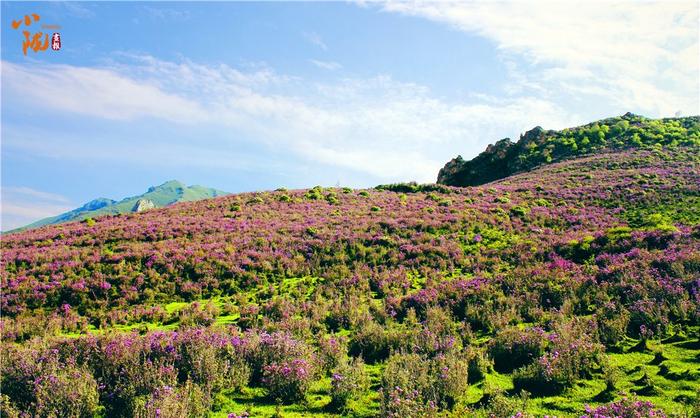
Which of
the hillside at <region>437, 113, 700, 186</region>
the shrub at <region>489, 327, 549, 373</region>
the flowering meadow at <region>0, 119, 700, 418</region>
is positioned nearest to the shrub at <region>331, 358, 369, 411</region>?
the flowering meadow at <region>0, 119, 700, 418</region>

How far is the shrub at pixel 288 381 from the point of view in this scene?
9234mm

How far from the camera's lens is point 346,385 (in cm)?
895

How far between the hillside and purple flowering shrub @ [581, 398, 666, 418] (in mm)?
66374

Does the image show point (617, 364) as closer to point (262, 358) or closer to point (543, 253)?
point (262, 358)

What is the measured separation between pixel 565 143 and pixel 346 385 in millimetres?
76962

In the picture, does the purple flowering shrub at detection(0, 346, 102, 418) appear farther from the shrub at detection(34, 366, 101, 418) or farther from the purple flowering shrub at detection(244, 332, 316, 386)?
the purple flowering shrub at detection(244, 332, 316, 386)

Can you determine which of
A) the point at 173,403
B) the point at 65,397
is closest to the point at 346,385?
the point at 173,403

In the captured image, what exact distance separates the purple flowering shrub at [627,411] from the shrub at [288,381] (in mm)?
5976

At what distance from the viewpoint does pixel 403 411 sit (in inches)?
296

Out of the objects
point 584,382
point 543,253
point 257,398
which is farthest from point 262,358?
point 543,253

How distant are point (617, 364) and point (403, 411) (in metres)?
6.45

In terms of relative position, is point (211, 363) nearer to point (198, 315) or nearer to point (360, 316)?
point (360, 316)

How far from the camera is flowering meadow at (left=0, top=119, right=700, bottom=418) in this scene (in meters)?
8.66

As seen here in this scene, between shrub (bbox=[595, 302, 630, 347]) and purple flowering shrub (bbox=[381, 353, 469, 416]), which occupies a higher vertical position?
shrub (bbox=[595, 302, 630, 347])
